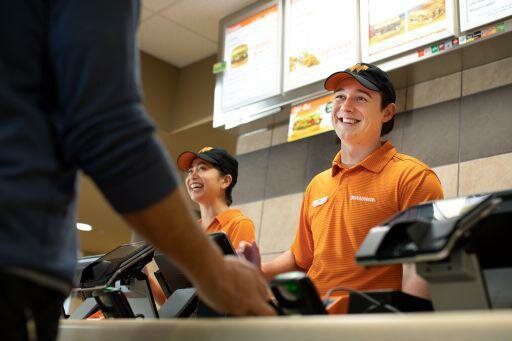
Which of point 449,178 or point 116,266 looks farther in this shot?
point 449,178

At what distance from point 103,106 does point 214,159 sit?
2315 mm

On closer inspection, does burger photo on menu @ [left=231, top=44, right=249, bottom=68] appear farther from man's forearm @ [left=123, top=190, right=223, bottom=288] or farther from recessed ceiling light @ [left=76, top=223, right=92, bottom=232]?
recessed ceiling light @ [left=76, top=223, right=92, bottom=232]

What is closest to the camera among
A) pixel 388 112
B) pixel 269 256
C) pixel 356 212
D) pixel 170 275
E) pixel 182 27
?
pixel 170 275

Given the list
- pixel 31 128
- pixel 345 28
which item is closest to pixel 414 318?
pixel 31 128

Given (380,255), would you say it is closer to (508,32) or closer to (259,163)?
(508,32)

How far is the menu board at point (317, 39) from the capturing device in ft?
10.6

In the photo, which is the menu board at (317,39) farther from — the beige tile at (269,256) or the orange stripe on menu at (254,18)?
the beige tile at (269,256)

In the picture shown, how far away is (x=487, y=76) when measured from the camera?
2936mm

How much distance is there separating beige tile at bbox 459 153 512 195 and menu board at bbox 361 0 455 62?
61cm

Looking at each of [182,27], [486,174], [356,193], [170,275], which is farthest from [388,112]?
[182,27]

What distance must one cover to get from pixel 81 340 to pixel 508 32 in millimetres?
2311

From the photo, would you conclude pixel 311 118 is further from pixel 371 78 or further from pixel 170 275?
pixel 170 275

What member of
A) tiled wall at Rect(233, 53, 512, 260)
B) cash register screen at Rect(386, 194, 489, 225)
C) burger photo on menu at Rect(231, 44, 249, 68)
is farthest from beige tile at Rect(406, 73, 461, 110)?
cash register screen at Rect(386, 194, 489, 225)

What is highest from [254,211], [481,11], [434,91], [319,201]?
[481,11]
